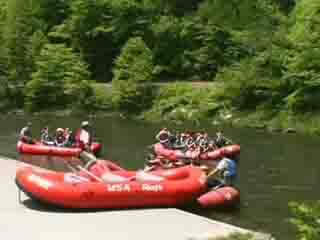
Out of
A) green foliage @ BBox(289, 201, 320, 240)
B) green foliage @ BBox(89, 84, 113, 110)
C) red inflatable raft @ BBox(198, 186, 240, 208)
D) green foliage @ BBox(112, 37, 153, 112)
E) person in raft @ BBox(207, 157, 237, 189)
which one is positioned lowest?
green foliage @ BBox(89, 84, 113, 110)

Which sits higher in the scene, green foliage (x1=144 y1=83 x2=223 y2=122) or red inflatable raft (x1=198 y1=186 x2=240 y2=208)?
red inflatable raft (x1=198 y1=186 x2=240 y2=208)

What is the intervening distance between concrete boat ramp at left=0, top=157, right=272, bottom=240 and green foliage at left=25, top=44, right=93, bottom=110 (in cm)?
2846

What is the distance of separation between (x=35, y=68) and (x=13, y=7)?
8.08 meters

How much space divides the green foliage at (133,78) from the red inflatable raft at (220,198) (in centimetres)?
2455

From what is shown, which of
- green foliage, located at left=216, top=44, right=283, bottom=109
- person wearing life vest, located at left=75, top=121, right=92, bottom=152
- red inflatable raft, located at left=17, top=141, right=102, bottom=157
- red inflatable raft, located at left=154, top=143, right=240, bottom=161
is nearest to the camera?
red inflatable raft, located at left=154, top=143, right=240, bottom=161

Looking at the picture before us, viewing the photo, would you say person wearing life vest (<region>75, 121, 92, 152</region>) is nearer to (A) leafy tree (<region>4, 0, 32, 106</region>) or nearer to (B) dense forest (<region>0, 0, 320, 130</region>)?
(B) dense forest (<region>0, 0, 320, 130</region>)

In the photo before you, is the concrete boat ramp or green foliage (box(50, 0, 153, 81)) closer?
the concrete boat ramp

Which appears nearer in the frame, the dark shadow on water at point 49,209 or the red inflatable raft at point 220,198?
the dark shadow on water at point 49,209

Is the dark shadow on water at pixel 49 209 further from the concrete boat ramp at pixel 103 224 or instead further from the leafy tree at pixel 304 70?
the leafy tree at pixel 304 70

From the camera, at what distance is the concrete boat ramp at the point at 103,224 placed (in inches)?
445

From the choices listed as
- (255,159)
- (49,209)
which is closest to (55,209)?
(49,209)

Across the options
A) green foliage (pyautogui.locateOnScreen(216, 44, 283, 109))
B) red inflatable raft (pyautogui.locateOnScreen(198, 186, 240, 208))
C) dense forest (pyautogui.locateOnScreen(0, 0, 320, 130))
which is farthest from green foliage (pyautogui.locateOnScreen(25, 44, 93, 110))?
red inflatable raft (pyautogui.locateOnScreen(198, 186, 240, 208))

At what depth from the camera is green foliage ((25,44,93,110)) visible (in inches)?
1677

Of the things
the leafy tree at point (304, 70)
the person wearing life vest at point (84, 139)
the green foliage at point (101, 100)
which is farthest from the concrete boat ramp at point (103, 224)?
the green foliage at point (101, 100)
